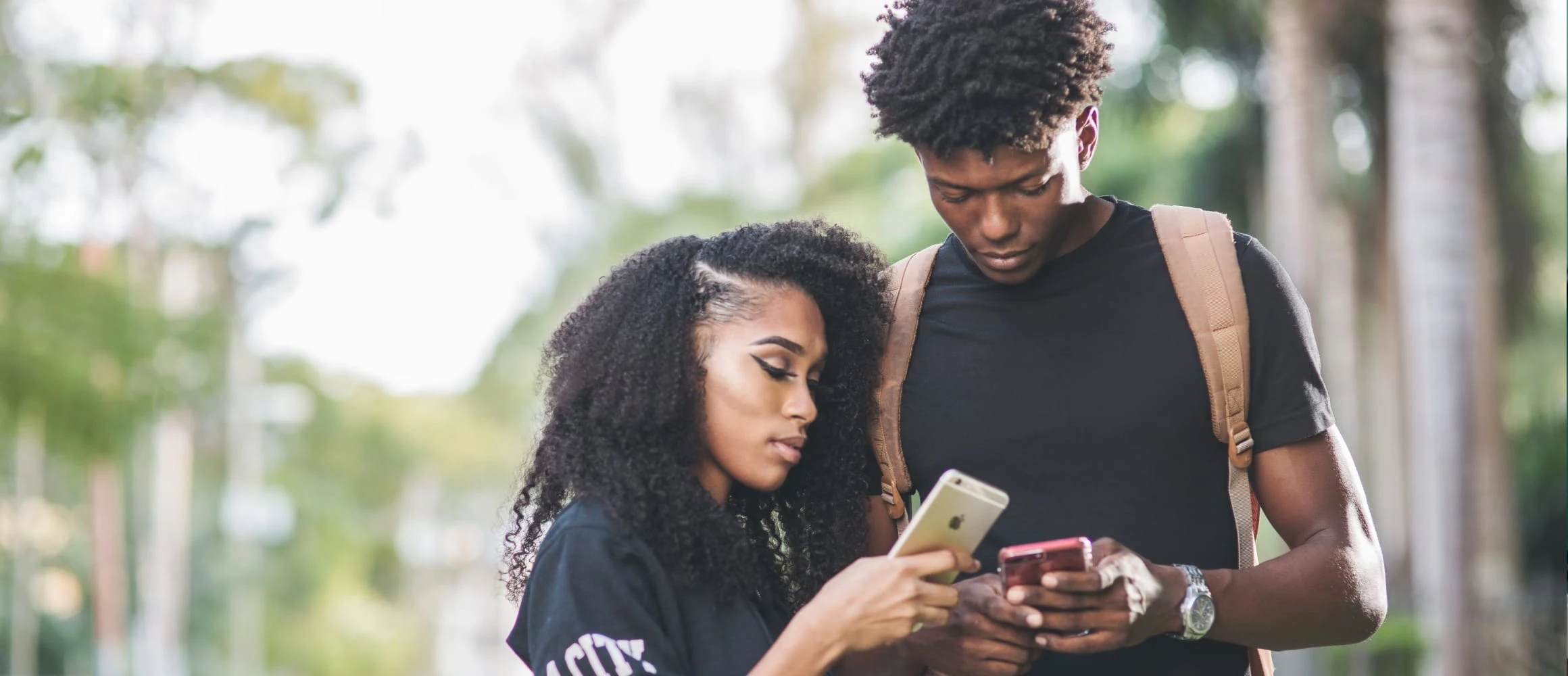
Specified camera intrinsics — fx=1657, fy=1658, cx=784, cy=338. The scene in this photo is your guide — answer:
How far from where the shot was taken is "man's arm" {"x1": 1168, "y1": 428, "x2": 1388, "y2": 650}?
9.23 ft

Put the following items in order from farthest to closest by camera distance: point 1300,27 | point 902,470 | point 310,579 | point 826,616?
1. point 310,579
2. point 1300,27
3. point 902,470
4. point 826,616

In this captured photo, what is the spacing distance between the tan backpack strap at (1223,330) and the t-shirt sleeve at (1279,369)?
2 cm

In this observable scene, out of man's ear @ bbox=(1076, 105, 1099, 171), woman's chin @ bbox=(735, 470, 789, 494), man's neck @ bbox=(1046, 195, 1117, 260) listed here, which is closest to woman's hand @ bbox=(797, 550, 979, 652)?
woman's chin @ bbox=(735, 470, 789, 494)

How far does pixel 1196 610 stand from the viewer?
2.75 m

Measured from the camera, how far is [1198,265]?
9.85 ft

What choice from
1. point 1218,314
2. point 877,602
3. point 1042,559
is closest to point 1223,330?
point 1218,314

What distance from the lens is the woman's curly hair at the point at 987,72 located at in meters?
2.88

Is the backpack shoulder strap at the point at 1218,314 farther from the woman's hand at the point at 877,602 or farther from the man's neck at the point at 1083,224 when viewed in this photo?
the woman's hand at the point at 877,602

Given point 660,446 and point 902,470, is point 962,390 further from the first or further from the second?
point 660,446

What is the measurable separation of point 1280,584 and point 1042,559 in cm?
48

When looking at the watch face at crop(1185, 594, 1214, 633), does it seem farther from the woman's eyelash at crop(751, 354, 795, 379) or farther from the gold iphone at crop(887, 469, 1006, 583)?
the woman's eyelash at crop(751, 354, 795, 379)

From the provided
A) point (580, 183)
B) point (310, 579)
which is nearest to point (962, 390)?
point (580, 183)

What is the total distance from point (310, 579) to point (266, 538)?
5.77ft

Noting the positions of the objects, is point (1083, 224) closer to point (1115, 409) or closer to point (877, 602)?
point (1115, 409)
